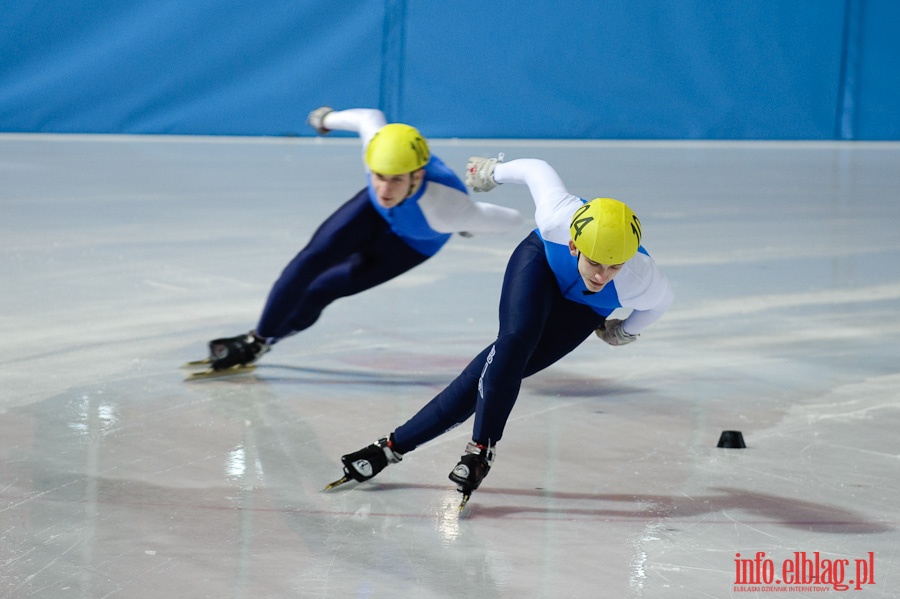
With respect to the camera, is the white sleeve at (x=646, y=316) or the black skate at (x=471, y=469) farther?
the white sleeve at (x=646, y=316)

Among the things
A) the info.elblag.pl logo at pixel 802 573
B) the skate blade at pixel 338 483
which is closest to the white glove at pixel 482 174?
the skate blade at pixel 338 483

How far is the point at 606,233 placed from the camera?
9.45 ft

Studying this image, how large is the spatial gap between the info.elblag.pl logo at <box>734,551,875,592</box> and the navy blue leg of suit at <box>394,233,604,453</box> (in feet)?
2.22

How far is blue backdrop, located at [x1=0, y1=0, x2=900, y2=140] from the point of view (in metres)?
10.9

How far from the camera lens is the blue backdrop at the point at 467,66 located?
35.9ft

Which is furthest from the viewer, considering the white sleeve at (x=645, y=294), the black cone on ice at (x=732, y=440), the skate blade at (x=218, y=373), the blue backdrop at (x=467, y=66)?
the blue backdrop at (x=467, y=66)

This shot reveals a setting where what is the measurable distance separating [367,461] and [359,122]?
1.40 meters

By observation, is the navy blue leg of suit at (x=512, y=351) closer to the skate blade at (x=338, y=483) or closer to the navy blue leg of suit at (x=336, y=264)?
the skate blade at (x=338, y=483)

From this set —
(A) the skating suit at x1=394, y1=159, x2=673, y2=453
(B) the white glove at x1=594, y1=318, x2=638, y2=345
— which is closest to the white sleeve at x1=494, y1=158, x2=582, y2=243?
(A) the skating suit at x1=394, y1=159, x2=673, y2=453

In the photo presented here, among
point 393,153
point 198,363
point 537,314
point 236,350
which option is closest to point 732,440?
point 537,314

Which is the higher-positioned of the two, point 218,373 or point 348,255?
point 348,255

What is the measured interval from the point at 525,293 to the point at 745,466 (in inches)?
35.3

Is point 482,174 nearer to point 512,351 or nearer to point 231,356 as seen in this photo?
point 512,351

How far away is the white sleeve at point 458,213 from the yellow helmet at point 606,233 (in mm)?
974
